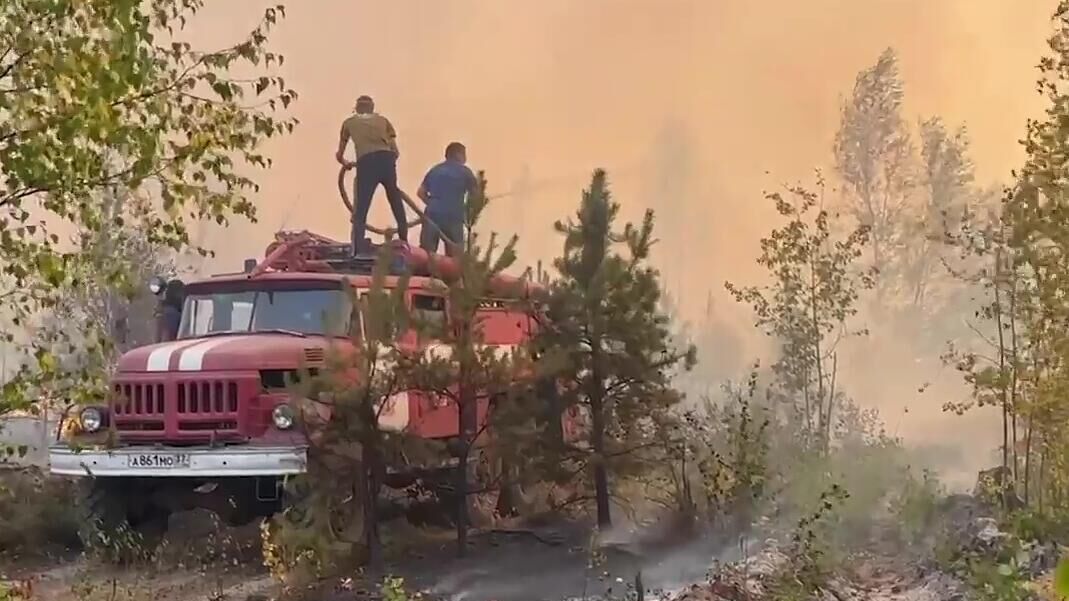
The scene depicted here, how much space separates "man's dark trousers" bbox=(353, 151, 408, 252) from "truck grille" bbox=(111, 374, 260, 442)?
7.46 ft

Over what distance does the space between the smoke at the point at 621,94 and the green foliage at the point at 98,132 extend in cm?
1441

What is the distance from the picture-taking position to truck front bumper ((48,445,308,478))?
7367 mm

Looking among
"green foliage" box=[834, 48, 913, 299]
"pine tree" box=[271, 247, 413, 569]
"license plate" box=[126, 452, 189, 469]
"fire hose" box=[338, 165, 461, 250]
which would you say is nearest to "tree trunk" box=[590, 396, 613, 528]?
"pine tree" box=[271, 247, 413, 569]

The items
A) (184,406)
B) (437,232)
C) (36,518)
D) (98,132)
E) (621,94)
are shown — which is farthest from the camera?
(621,94)

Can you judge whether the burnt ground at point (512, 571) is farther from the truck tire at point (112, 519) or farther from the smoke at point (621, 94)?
the smoke at point (621, 94)

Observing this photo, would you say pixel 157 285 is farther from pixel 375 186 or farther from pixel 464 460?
pixel 464 460

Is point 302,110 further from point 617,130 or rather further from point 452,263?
point 452,263

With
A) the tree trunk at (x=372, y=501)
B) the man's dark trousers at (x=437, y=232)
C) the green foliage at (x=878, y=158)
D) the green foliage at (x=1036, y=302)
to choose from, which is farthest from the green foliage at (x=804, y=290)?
the green foliage at (x=878, y=158)

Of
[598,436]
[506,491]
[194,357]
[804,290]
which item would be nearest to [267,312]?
[194,357]

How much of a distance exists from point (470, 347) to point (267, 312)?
1938 mm

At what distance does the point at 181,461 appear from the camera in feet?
25.1

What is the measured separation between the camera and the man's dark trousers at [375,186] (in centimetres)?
996

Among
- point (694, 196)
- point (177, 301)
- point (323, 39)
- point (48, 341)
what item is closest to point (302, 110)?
point (323, 39)

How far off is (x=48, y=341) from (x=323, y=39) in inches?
622
